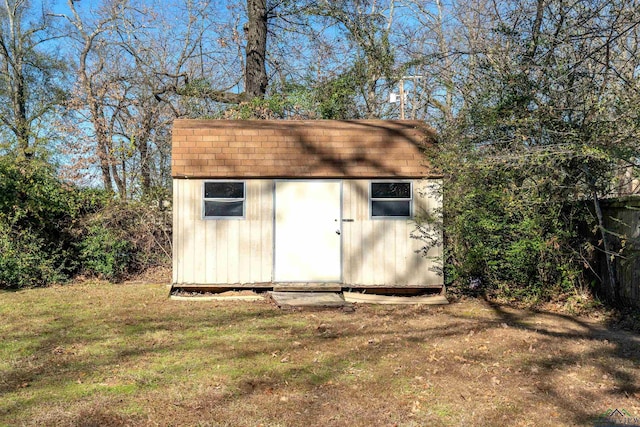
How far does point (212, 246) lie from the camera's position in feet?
31.7

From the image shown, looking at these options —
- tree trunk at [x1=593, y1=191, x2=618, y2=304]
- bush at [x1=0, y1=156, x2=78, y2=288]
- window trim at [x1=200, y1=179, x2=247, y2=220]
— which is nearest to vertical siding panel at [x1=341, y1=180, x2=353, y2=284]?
window trim at [x1=200, y1=179, x2=247, y2=220]

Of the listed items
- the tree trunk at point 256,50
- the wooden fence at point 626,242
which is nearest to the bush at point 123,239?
the tree trunk at point 256,50

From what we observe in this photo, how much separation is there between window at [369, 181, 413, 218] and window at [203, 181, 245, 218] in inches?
96.1

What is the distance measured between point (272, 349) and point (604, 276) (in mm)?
5676

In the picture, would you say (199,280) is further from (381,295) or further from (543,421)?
(543,421)

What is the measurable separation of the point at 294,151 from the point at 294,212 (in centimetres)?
113

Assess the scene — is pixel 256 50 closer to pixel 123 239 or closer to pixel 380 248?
pixel 123 239

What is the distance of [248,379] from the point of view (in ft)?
16.2

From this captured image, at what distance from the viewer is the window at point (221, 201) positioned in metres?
9.73

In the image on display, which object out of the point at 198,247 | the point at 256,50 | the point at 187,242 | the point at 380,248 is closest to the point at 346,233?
the point at 380,248

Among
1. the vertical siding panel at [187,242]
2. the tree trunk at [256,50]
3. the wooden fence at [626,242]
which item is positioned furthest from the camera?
the tree trunk at [256,50]

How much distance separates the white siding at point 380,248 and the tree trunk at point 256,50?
6.56 meters

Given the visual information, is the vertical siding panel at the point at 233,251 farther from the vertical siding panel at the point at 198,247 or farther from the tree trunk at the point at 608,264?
the tree trunk at the point at 608,264

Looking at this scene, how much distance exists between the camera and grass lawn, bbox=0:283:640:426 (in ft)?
13.5
